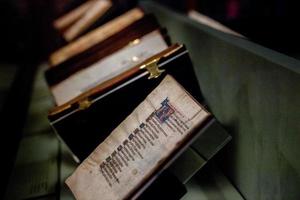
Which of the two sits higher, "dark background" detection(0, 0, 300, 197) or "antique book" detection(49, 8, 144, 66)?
"antique book" detection(49, 8, 144, 66)

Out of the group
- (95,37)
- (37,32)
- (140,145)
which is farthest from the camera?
(37,32)

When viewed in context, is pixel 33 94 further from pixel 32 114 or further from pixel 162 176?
pixel 162 176

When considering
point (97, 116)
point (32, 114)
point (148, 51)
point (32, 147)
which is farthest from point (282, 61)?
point (32, 114)

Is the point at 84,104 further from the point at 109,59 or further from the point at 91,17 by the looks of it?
the point at 91,17

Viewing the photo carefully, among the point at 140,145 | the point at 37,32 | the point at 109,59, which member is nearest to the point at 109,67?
the point at 109,59

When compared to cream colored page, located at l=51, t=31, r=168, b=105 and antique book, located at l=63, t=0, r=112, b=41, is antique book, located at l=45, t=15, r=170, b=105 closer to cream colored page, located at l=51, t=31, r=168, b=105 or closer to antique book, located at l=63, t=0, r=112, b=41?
cream colored page, located at l=51, t=31, r=168, b=105

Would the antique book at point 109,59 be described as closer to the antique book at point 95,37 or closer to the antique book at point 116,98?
the antique book at point 95,37

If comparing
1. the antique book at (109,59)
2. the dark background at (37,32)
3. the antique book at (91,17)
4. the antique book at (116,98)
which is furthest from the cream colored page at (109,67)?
the antique book at (91,17)

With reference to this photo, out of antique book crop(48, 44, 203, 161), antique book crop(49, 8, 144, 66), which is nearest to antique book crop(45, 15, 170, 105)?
antique book crop(49, 8, 144, 66)
